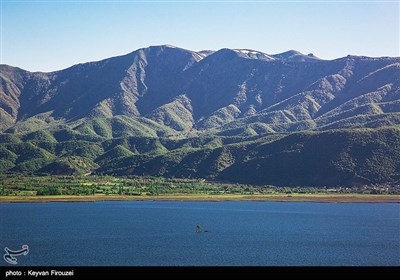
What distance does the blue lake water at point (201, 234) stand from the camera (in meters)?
79.0

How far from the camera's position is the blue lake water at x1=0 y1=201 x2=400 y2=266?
79.0m

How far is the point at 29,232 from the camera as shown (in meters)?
107

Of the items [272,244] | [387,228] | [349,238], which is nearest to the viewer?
[272,244]

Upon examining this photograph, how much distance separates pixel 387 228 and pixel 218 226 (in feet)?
114

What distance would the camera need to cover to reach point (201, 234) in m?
108
